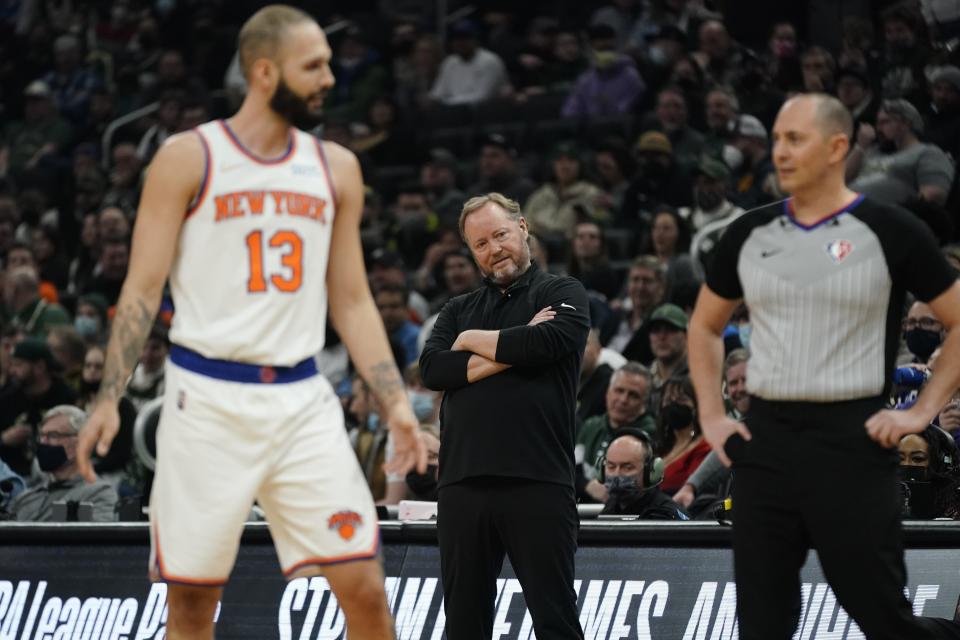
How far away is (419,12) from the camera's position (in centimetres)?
2014

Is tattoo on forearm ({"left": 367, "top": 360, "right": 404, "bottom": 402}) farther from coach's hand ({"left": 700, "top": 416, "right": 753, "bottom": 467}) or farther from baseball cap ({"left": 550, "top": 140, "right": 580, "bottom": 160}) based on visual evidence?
baseball cap ({"left": 550, "top": 140, "right": 580, "bottom": 160})

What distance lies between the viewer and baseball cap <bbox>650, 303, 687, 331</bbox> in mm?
9719

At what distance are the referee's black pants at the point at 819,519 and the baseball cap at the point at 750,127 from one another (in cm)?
815

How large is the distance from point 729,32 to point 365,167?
3603 mm

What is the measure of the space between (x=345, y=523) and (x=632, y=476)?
308cm

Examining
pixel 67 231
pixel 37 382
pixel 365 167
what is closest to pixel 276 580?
pixel 37 382

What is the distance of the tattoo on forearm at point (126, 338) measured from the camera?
15.9 feet

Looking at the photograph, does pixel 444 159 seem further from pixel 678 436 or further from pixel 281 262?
pixel 281 262

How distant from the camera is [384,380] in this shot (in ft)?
16.6

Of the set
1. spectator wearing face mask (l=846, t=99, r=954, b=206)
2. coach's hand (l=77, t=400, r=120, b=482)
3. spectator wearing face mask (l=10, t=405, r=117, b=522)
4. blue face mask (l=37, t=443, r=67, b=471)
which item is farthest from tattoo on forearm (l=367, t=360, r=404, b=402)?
spectator wearing face mask (l=846, t=99, r=954, b=206)

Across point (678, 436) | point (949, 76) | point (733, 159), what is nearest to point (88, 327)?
point (733, 159)

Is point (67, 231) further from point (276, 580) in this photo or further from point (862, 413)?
point (862, 413)

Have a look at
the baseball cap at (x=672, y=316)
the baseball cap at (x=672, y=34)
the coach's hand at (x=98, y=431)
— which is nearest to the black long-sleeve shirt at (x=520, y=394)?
the coach's hand at (x=98, y=431)

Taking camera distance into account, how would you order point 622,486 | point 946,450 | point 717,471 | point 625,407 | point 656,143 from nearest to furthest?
point 946,450, point 622,486, point 717,471, point 625,407, point 656,143
